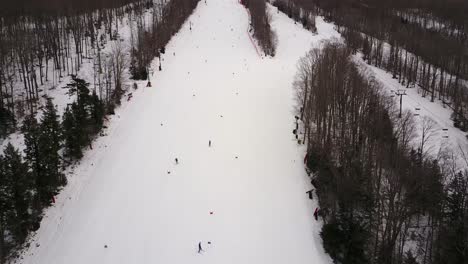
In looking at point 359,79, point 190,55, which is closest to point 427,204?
point 359,79

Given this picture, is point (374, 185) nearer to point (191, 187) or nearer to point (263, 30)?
point (191, 187)

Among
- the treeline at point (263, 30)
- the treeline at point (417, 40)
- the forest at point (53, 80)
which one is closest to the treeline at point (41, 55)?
the forest at point (53, 80)

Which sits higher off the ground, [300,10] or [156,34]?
[300,10]

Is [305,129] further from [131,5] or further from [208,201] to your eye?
[131,5]

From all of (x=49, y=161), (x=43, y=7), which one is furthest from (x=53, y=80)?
(x=49, y=161)

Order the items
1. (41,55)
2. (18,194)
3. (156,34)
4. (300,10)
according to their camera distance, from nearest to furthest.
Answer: (18,194) → (41,55) → (156,34) → (300,10)

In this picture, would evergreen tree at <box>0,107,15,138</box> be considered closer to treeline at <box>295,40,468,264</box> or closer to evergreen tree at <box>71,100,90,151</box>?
evergreen tree at <box>71,100,90,151</box>

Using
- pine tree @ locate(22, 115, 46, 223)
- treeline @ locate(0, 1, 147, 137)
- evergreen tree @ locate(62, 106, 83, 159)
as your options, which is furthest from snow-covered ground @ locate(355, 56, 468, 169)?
treeline @ locate(0, 1, 147, 137)
